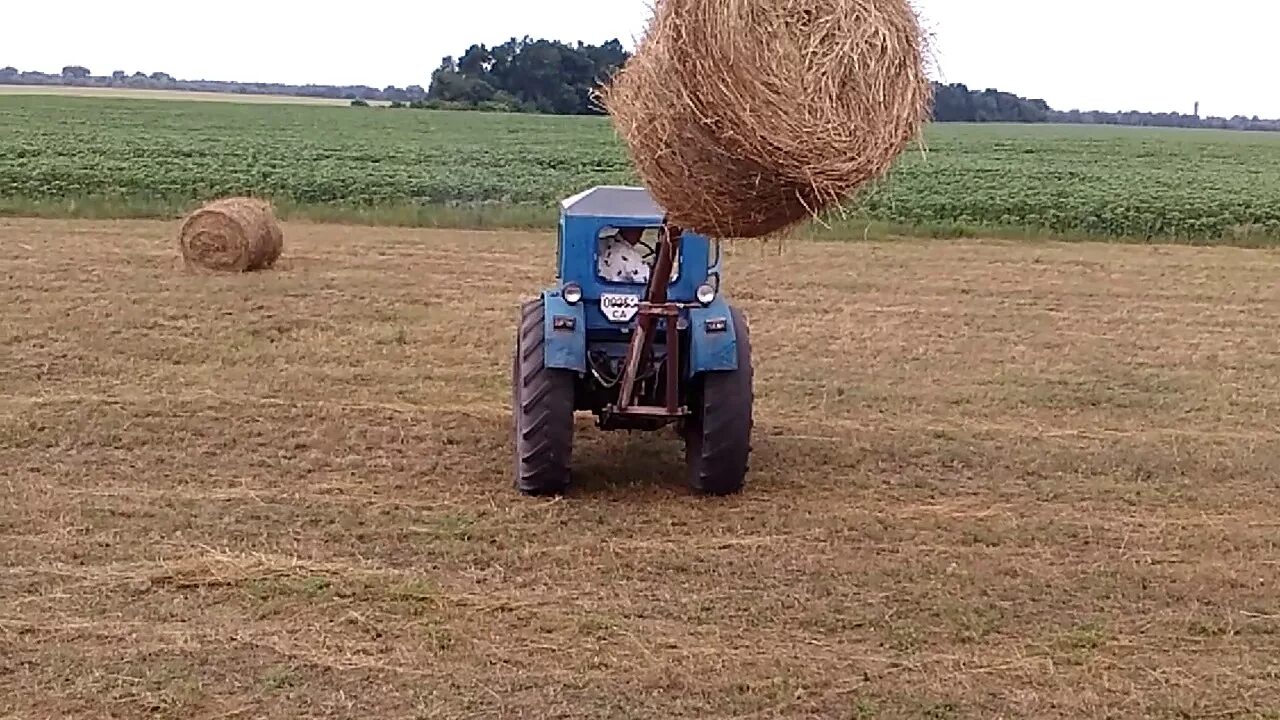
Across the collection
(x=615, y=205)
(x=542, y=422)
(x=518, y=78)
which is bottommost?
(x=542, y=422)

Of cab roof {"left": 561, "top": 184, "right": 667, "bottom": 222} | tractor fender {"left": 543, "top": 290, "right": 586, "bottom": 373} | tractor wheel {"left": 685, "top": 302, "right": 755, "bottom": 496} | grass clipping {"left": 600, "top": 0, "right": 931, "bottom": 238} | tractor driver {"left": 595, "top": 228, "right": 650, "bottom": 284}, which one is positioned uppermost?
grass clipping {"left": 600, "top": 0, "right": 931, "bottom": 238}

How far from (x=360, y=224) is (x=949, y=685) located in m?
15.9

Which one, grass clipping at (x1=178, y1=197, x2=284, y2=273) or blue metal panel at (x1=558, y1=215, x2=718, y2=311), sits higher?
blue metal panel at (x1=558, y1=215, x2=718, y2=311)

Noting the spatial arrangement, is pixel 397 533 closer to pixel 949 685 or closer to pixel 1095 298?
pixel 949 685

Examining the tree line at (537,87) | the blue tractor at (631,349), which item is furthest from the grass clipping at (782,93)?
the tree line at (537,87)

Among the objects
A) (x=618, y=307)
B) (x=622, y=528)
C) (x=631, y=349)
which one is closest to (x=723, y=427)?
(x=631, y=349)

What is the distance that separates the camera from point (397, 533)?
22.0ft

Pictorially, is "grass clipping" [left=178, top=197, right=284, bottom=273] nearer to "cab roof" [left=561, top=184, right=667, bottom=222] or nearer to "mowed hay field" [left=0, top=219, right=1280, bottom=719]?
"mowed hay field" [left=0, top=219, right=1280, bottom=719]

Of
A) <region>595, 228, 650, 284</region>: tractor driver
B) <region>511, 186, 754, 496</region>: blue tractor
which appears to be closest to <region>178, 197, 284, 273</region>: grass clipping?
<region>511, 186, 754, 496</region>: blue tractor

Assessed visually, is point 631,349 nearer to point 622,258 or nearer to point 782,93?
point 622,258

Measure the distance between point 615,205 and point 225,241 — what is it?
25.4ft

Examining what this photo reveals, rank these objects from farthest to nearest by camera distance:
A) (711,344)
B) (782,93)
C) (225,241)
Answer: (225,241) → (711,344) → (782,93)

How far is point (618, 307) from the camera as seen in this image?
7.40 meters

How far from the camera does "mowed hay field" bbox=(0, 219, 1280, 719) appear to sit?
16.8 ft
